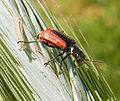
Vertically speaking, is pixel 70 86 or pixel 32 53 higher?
pixel 32 53

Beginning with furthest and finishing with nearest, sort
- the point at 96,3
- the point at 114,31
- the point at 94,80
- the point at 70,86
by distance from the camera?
the point at 96,3 → the point at 114,31 → the point at 94,80 → the point at 70,86

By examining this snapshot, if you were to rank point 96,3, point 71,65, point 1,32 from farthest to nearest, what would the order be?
point 96,3
point 71,65
point 1,32

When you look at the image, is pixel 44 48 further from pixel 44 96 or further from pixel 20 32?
pixel 44 96

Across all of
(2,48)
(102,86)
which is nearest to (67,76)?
(102,86)

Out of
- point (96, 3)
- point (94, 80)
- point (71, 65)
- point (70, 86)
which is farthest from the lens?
point (96, 3)

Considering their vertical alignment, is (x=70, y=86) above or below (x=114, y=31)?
above

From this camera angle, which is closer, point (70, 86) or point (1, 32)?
point (1, 32)

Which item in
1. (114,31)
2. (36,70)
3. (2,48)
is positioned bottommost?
(114,31)

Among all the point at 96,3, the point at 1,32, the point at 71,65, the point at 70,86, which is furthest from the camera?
the point at 96,3

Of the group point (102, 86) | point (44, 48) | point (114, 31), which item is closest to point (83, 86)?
point (102, 86)

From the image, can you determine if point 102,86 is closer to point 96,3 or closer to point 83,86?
point 83,86
